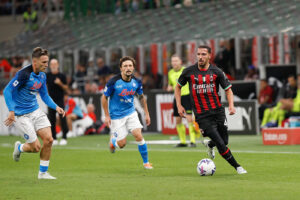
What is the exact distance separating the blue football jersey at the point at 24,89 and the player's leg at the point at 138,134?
213 cm

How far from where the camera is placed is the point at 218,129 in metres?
12.7

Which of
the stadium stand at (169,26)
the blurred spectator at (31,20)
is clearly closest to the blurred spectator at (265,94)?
the stadium stand at (169,26)

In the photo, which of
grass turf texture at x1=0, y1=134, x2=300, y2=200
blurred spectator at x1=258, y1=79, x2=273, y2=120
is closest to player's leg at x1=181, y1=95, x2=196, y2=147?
grass turf texture at x1=0, y1=134, x2=300, y2=200

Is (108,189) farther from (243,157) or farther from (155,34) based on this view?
(155,34)

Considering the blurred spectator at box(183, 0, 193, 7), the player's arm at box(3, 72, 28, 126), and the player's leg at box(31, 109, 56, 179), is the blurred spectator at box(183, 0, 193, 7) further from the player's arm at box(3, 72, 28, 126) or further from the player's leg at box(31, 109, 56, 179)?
the player's arm at box(3, 72, 28, 126)

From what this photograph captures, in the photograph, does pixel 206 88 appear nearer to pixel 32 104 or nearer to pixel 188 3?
pixel 32 104

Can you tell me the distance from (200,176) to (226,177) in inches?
19.4

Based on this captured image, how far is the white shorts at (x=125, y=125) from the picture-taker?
1404 centimetres

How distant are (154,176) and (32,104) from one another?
223cm

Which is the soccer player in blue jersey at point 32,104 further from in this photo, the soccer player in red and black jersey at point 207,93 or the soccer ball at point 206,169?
the soccer ball at point 206,169

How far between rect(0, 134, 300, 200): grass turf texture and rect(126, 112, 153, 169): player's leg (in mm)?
182

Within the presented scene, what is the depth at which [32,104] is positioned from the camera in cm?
1241

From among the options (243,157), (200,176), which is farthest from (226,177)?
(243,157)

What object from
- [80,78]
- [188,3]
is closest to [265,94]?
[188,3]
